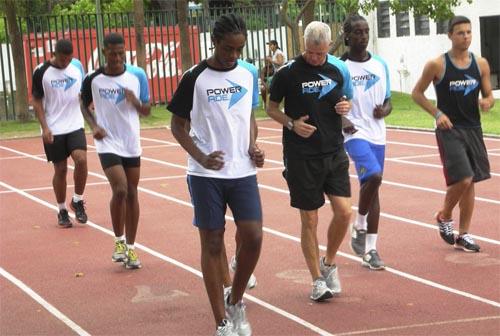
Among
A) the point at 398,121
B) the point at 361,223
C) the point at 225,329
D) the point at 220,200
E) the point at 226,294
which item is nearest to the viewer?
the point at 225,329

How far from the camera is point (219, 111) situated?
6.87 meters

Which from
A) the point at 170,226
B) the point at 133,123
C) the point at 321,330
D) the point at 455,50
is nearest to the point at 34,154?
the point at 170,226

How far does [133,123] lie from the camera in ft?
32.1

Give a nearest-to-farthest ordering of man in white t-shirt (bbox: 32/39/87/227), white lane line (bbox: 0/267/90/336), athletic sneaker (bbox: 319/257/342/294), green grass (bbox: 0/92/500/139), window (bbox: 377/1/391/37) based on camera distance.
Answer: white lane line (bbox: 0/267/90/336)
athletic sneaker (bbox: 319/257/342/294)
man in white t-shirt (bbox: 32/39/87/227)
green grass (bbox: 0/92/500/139)
window (bbox: 377/1/391/37)

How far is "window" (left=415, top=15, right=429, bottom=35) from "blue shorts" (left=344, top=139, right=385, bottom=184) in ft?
76.9

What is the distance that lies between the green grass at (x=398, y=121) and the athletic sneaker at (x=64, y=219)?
9.87m

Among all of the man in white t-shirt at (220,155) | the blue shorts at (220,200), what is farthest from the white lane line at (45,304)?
the blue shorts at (220,200)

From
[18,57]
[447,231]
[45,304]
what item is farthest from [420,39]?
[45,304]

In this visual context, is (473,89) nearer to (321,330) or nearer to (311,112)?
(311,112)

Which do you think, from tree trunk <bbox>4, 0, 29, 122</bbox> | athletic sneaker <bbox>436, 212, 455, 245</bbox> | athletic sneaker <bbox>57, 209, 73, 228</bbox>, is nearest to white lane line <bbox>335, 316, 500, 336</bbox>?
athletic sneaker <bbox>436, 212, 455, 245</bbox>

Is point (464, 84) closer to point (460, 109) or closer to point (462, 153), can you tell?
point (460, 109)

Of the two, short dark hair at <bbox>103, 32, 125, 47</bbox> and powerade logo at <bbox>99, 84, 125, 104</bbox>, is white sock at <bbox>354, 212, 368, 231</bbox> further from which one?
short dark hair at <bbox>103, 32, 125, 47</bbox>

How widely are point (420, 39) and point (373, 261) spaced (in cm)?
2408

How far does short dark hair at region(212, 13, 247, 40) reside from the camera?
671 centimetres
